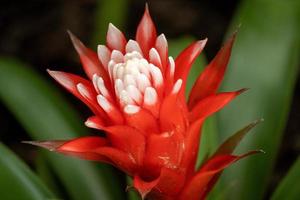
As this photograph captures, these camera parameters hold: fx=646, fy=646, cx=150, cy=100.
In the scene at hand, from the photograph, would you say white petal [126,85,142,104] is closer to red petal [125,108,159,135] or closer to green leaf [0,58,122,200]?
red petal [125,108,159,135]

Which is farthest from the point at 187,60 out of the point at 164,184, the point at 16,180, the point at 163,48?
the point at 16,180

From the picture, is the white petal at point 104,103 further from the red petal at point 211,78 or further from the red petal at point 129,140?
the red petal at point 211,78

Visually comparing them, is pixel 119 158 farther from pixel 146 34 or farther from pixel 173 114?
pixel 146 34

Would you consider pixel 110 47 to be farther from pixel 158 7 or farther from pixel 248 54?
pixel 158 7

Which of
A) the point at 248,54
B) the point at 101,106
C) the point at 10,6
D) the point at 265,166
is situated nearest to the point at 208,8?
the point at 10,6

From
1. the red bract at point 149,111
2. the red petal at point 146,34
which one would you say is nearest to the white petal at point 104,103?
the red bract at point 149,111

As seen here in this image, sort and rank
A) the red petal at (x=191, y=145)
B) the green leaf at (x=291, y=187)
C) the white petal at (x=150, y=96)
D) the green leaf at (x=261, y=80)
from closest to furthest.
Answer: the white petal at (x=150, y=96) < the red petal at (x=191, y=145) < the green leaf at (x=291, y=187) < the green leaf at (x=261, y=80)
